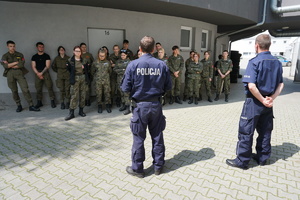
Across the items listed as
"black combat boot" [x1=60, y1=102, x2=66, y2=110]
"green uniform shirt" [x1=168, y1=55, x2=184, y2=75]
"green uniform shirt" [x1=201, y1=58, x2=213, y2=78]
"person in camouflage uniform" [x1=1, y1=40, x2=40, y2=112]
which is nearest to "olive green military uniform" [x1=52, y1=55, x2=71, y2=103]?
"black combat boot" [x1=60, y1=102, x2=66, y2=110]

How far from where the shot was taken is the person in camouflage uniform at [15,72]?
582 centimetres

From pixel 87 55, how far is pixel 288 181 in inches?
234

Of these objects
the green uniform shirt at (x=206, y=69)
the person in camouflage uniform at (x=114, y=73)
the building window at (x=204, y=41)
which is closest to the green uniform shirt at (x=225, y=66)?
the green uniform shirt at (x=206, y=69)

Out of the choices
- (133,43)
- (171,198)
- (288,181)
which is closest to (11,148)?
(171,198)

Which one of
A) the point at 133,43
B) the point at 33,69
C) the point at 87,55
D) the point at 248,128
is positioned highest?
the point at 133,43

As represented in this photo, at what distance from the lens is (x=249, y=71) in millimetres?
2938

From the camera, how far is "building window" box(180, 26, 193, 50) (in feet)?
30.9

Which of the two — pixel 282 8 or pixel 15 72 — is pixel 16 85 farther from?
pixel 282 8

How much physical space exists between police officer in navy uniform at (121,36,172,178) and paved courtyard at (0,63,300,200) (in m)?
0.43

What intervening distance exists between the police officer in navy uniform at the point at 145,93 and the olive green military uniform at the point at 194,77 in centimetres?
465

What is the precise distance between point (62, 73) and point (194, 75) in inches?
173

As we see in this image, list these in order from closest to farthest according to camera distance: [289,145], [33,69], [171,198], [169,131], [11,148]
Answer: [171,198]
[11,148]
[289,145]
[169,131]
[33,69]

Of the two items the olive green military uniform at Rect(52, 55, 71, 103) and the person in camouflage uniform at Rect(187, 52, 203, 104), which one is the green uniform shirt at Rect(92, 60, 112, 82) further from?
the person in camouflage uniform at Rect(187, 52, 203, 104)

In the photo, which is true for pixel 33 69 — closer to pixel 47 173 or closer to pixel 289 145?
pixel 47 173
